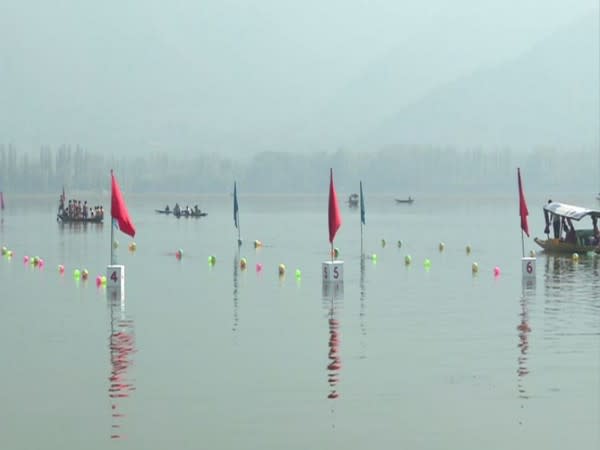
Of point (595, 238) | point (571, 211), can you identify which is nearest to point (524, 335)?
point (595, 238)

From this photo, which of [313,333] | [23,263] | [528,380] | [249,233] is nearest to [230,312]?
[313,333]

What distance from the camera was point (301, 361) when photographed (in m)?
34.0

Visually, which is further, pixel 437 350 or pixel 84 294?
pixel 84 294

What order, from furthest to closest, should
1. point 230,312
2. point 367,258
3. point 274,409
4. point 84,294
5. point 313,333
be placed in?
point 367,258 → point 84,294 → point 230,312 → point 313,333 → point 274,409

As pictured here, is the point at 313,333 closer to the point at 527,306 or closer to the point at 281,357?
the point at 281,357

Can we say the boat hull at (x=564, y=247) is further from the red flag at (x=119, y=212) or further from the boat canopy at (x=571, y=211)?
the red flag at (x=119, y=212)

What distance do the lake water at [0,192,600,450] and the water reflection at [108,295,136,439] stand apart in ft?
0.27

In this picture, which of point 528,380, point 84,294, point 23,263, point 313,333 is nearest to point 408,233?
point 23,263

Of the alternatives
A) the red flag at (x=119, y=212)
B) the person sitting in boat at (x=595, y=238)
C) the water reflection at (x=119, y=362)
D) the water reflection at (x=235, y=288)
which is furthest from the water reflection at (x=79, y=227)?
the water reflection at (x=119, y=362)

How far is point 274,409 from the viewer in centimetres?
2720

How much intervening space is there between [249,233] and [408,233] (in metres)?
19.1

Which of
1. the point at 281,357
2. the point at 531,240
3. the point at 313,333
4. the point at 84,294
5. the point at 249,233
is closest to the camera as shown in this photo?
the point at 281,357

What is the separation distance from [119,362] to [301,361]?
5.68m

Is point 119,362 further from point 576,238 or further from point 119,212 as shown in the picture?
point 576,238
